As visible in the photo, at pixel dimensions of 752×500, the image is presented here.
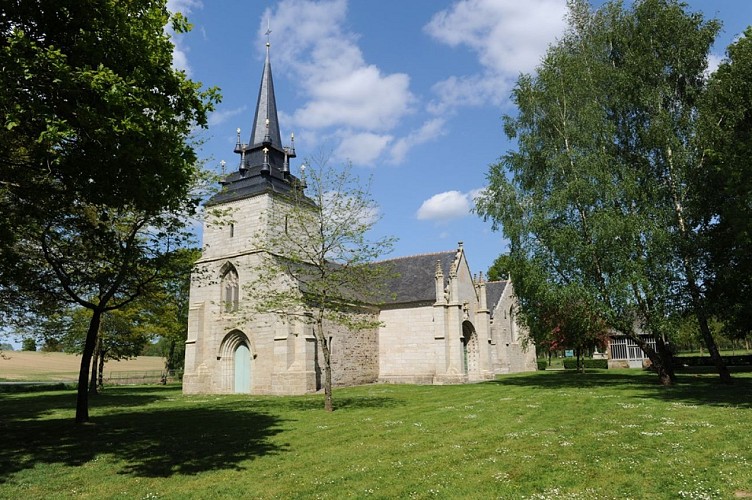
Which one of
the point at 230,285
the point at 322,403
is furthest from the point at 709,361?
the point at 230,285

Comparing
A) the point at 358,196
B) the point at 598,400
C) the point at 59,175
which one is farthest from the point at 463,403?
the point at 59,175

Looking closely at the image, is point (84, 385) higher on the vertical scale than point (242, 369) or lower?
higher

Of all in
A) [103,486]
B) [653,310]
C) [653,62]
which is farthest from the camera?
[653,62]

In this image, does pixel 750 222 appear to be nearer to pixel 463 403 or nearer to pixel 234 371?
pixel 463 403

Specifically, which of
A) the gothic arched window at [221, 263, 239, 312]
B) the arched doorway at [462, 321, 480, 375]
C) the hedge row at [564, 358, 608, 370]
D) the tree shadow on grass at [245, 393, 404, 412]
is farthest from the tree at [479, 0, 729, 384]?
the hedge row at [564, 358, 608, 370]

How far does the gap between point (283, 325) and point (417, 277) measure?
40.6 feet

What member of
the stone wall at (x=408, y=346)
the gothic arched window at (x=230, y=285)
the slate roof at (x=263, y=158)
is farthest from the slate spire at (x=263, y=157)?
the stone wall at (x=408, y=346)

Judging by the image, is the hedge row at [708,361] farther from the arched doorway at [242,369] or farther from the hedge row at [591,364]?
the arched doorway at [242,369]

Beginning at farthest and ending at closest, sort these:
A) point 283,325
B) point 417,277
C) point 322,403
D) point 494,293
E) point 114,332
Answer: point 494,293 < point 114,332 < point 417,277 < point 283,325 < point 322,403

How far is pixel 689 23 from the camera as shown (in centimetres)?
2356

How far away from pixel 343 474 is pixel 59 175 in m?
8.36

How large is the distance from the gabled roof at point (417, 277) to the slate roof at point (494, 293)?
475 inches

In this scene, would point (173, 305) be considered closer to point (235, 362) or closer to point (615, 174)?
point (235, 362)

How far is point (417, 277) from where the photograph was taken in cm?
3603
